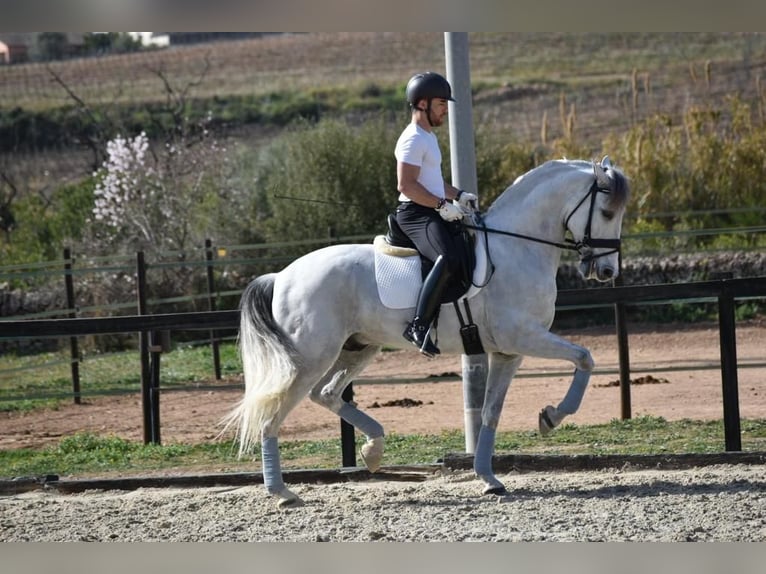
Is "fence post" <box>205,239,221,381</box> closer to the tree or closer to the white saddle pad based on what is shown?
the white saddle pad

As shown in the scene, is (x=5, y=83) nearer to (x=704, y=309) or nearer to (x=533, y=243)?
(x=704, y=309)

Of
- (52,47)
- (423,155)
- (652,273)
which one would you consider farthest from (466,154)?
(52,47)

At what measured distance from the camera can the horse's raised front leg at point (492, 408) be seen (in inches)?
263

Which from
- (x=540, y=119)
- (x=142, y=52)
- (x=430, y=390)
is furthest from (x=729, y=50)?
(x=430, y=390)

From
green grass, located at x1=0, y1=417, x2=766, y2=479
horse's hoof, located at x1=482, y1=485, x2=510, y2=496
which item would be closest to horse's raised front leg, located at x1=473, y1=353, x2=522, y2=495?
horse's hoof, located at x1=482, y1=485, x2=510, y2=496

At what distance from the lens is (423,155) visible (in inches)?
253

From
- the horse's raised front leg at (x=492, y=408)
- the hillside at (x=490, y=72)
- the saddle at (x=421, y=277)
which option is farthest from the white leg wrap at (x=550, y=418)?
the hillside at (x=490, y=72)

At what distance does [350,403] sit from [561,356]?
1.52 metres

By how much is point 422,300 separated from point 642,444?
107 inches

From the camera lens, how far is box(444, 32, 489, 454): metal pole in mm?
7586

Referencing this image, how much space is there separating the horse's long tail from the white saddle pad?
2.23 ft

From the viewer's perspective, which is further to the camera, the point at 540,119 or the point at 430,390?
the point at 540,119

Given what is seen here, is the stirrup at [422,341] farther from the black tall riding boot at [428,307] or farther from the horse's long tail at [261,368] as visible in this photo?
the horse's long tail at [261,368]
